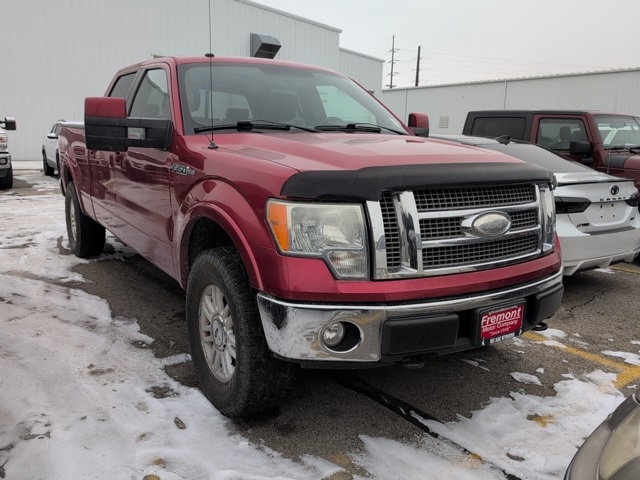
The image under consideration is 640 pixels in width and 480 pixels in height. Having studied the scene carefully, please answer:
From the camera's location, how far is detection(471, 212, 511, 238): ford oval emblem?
7.97 ft

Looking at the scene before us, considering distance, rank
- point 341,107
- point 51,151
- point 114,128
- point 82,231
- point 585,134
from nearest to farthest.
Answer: point 114,128
point 341,107
point 82,231
point 585,134
point 51,151

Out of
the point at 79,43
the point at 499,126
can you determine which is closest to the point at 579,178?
the point at 499,126

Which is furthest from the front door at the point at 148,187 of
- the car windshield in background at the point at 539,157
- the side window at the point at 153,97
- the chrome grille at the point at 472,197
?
the car windshield in background at the point at 539,157

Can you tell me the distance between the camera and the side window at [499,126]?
23.7 ft

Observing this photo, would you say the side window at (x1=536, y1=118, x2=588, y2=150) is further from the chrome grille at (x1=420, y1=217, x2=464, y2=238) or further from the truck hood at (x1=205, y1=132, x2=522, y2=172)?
the chrome grille at (x1=420, y1=217, x2=464, y2=238)

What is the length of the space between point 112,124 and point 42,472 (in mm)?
1899

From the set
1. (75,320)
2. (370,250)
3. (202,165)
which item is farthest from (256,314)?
(75,320)

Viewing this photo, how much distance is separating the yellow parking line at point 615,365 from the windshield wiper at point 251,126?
2.37 meters

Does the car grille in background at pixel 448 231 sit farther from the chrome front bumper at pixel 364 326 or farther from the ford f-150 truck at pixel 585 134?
the ford f-150 truck at pixel 585 134

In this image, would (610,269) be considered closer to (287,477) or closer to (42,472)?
(287,477)

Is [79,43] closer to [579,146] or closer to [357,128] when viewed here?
[579,146]

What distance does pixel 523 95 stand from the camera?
23828 mm

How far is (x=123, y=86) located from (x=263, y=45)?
1722 centimetres

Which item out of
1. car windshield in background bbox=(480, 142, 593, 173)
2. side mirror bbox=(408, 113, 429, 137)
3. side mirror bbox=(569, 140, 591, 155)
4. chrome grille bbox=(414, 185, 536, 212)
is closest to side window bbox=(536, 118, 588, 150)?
side mirror bbox=(569, 140, 591, 155)
